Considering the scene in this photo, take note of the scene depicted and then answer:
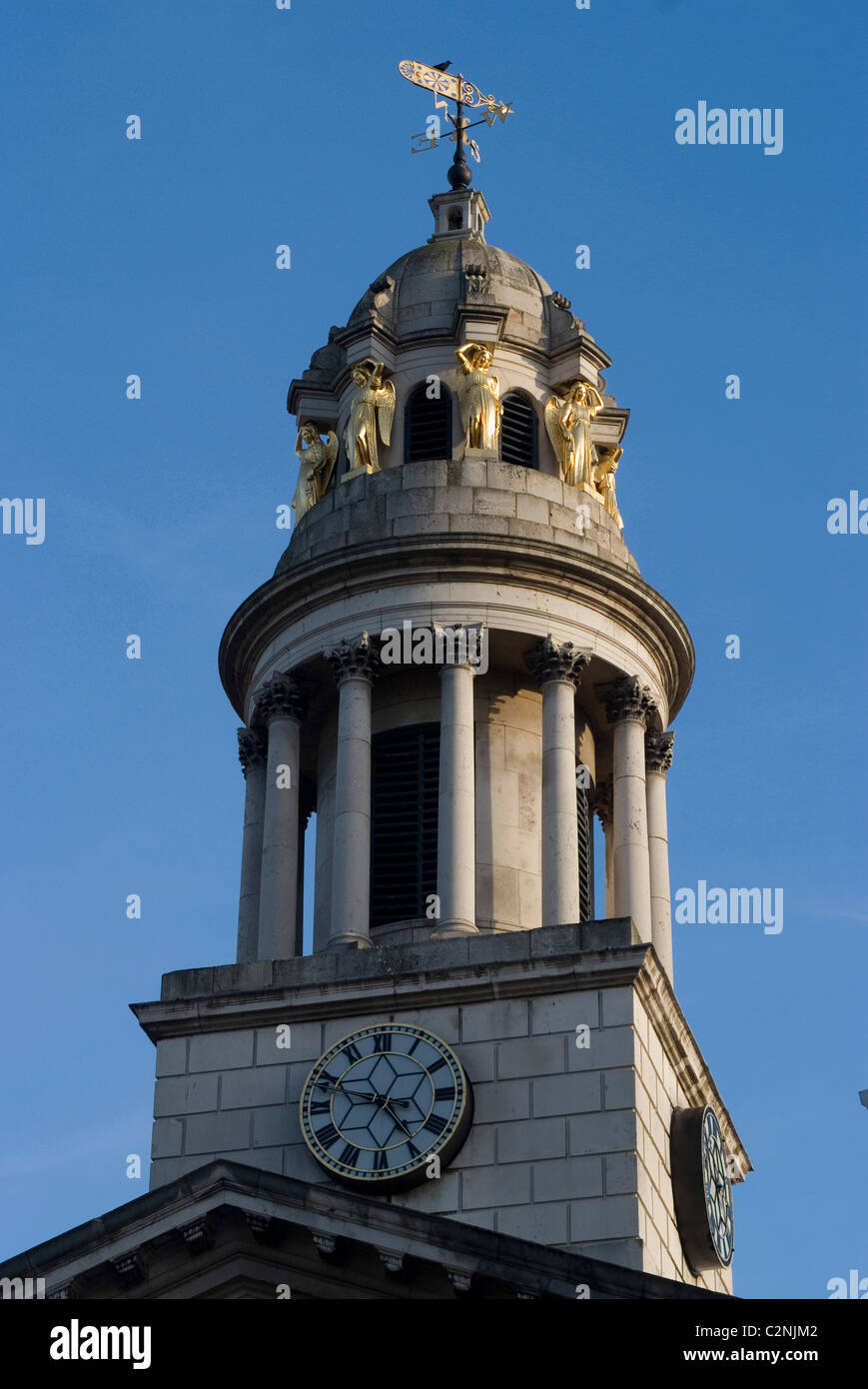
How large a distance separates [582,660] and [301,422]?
8902 mm

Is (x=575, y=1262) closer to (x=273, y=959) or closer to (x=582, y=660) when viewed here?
(x=273, y=959)

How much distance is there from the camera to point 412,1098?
4453cm

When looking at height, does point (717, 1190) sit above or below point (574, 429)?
below

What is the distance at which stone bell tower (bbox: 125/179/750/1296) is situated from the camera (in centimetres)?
4453

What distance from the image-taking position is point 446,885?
1865 inches

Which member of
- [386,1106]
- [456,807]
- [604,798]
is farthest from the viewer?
[604,798]

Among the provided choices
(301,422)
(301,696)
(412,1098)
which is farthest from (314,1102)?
(301,422)

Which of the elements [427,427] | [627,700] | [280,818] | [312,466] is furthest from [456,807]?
[312,466]

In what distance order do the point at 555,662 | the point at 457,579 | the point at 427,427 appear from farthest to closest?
the point at 427,427, the point at 457,579, the point at 555,662

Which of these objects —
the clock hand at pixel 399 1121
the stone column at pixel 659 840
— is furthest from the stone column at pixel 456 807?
the stone column at pixel 659 840

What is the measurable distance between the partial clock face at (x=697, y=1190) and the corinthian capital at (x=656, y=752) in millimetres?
7814

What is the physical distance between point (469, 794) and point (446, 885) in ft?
5.73

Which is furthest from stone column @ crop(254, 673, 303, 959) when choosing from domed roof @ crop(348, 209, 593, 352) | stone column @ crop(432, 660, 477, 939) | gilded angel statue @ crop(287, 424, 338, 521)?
domed roof @ crop(348, 209, 593, 352)

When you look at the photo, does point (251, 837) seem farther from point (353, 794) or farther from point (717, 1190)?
point (717, 1190)
